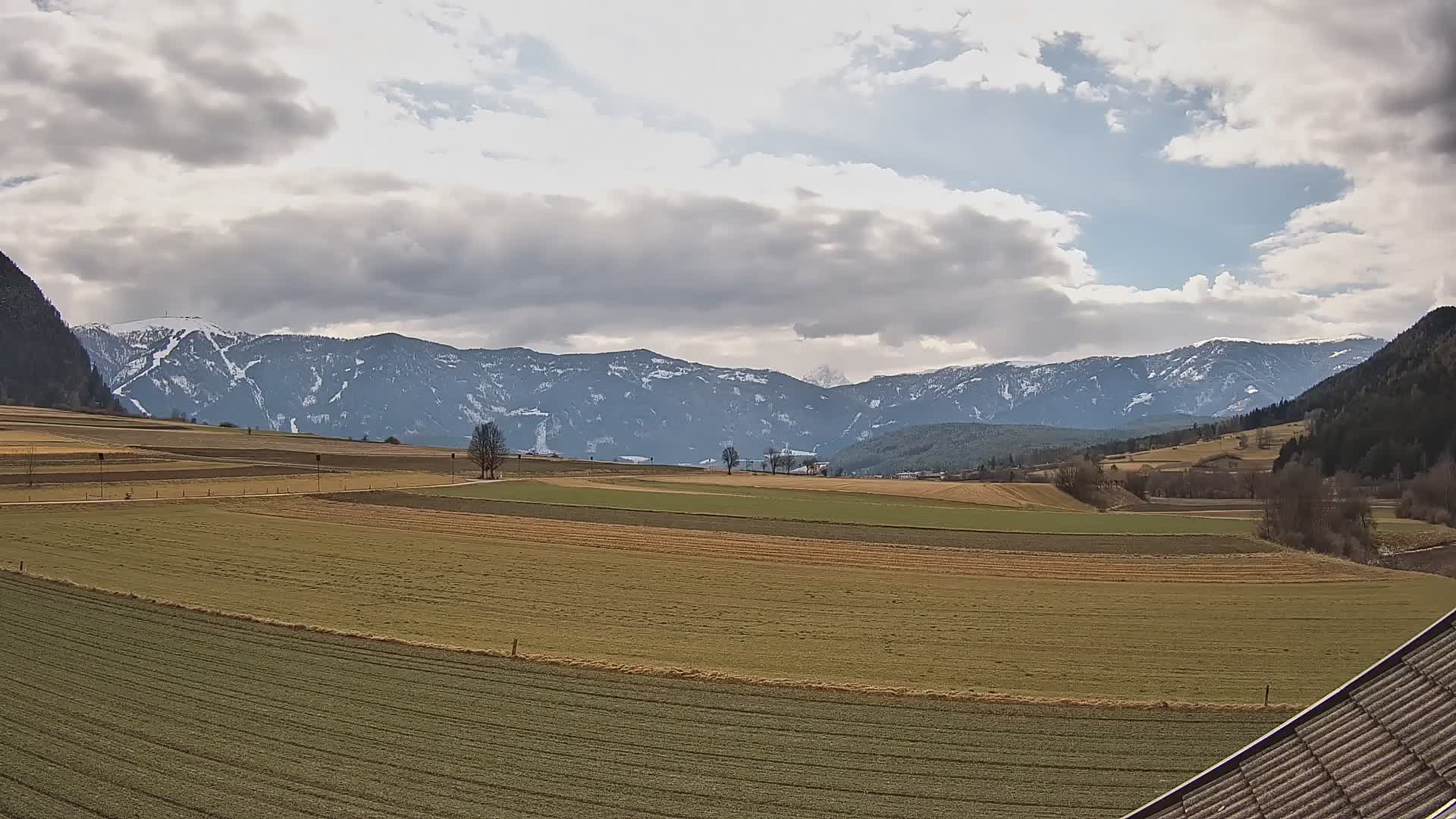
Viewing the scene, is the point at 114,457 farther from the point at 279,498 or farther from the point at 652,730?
the point at 652,730

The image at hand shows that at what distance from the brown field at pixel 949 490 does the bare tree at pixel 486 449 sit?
24.5 meters

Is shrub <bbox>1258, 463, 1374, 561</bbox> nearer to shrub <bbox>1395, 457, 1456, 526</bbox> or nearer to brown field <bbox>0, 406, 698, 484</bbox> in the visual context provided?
shrub <bbox>1395, 457, 1456, 526</bbox>

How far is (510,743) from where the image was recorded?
2216cm

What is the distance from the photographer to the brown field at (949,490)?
111m

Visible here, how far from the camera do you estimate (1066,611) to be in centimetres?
4172

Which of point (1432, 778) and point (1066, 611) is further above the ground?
point (1432, 778)

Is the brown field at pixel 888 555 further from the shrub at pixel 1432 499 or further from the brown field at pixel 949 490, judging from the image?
the shrub at pixel 1432 499

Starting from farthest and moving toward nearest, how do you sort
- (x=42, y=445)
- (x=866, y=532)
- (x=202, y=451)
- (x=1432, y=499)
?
(x=202, y=451) → (x=42, y=445) → (x=1432, y=499) → (x=866, y=532)

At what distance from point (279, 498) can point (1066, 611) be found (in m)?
70.7

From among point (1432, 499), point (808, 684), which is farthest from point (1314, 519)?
point (808, 684)

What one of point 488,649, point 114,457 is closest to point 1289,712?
point 488,649

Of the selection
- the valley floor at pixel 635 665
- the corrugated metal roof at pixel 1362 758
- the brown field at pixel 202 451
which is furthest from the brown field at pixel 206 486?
the corrugated metal roof at pixel 1362 758

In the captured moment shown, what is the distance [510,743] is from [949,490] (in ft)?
348

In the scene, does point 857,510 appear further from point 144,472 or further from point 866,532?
point 144,472
